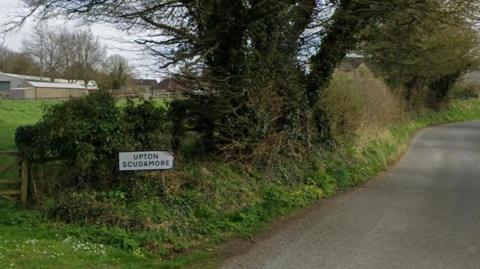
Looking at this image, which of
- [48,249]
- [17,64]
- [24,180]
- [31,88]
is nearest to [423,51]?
[24,180]

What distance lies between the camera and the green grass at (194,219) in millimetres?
6438

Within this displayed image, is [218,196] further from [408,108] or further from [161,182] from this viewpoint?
[408,108]

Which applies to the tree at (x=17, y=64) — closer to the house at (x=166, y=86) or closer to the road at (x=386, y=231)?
the house at (x=166, y=86)

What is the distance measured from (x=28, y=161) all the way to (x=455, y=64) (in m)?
31.4

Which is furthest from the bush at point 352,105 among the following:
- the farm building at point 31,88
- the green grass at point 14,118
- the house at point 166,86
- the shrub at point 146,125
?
the farm building at point 31,88

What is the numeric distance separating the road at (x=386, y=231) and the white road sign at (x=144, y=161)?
2.06 m

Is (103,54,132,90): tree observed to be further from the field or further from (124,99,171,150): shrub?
the field

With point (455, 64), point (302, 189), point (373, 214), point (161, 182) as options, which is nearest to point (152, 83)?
point (161, 182)

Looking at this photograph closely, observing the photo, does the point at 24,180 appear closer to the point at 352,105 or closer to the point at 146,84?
the point at 146,84

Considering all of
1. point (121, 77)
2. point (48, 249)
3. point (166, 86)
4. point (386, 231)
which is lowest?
point (386, 231)

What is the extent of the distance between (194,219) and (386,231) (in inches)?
125

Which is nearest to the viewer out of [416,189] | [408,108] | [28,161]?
[28,161]

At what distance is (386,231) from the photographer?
27.5 feet

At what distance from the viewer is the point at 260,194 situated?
10.1 metres
